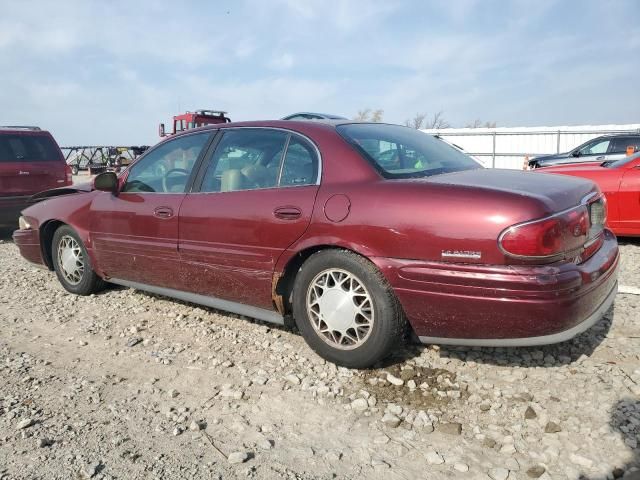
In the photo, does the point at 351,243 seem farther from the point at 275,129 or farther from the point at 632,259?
the point at 632,259

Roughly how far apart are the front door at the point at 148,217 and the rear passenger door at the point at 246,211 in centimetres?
16

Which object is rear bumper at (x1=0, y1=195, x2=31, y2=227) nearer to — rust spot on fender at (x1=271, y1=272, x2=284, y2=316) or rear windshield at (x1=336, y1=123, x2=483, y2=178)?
rust spot on fender at (x1=271, y1=272, x2=284, y2=316)

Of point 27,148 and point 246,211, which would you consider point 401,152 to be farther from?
point 27,148

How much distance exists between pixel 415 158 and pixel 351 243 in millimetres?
822

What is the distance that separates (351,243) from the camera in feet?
9.32

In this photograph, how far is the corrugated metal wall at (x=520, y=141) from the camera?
23.2 meters

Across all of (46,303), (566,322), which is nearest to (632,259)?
(566,322)

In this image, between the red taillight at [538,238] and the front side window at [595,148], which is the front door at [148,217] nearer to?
the red taillight at [538,238]

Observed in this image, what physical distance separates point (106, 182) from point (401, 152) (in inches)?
93.4

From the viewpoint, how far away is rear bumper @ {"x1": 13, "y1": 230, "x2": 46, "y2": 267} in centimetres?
496

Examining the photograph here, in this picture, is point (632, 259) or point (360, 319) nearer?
point (360, 319)

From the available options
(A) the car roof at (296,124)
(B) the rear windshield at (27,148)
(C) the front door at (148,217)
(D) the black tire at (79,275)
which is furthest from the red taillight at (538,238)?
(B) the rear windshield at (27,148)

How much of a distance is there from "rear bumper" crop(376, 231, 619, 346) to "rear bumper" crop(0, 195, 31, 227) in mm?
6719

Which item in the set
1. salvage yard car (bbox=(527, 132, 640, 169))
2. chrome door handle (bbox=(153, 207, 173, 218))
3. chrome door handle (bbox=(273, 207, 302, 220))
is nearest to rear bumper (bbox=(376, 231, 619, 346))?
chrome door handle (bbox=(273, 207, 302, 220))
